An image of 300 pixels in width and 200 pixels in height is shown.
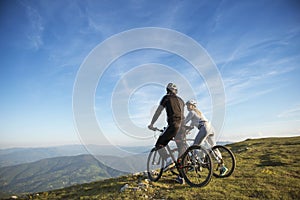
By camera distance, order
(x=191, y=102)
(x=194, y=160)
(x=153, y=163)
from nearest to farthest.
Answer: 1. (x=194, y=160)
2. (x=191, y=102)
3. (x=153, y=163)

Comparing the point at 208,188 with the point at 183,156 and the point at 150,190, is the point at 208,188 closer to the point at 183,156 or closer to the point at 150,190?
the point at 183,156

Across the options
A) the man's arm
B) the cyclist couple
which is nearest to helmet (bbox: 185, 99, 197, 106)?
the cyclist couple

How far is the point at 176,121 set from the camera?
8062 mm

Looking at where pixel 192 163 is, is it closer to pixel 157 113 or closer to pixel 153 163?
pixel 153 163

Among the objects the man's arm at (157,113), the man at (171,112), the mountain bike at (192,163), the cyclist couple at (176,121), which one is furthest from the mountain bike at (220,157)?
the man's arm at (157,113)

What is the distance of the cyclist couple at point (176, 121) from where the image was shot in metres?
8.09

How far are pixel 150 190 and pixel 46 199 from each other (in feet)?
16.9

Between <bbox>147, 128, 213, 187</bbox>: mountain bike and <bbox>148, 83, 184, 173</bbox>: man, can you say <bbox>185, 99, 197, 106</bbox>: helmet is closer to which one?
<bbox>148, 83, 184, 173</bbox>: man

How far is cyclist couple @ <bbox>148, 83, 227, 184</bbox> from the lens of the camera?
8.09 metres

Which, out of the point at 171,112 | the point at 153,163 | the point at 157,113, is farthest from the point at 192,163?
the point at 157,113

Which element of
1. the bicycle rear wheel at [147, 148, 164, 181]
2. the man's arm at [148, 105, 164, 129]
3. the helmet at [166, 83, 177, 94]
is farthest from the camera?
the bicycle rear wheel at [147, 148, 164, 181]

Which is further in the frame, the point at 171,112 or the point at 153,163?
the point at 153,163

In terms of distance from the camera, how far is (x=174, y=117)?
804 cm

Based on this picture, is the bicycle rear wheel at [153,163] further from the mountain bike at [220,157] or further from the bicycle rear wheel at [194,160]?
the mountain bike at [220,157]
